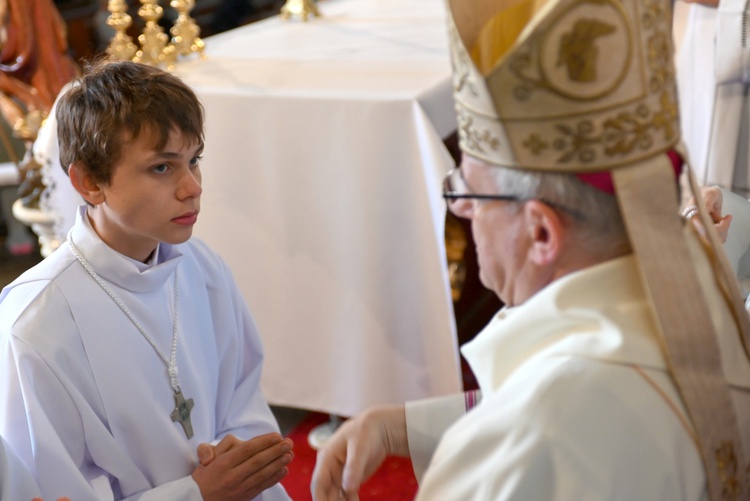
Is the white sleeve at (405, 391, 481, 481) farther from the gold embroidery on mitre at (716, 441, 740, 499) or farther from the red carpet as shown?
the red carpet

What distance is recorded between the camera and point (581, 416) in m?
1.15

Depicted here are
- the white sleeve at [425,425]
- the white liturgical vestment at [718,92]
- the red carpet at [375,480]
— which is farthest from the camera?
the white liturgical vestment at [718,92]

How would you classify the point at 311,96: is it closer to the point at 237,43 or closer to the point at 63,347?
the point at 237,43

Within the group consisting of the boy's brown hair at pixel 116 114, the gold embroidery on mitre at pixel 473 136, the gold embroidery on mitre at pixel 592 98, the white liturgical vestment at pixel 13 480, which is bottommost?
the white liturgical vestment at pixel 13 480

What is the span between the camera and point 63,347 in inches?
70.4

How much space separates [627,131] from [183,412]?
1.18 metres

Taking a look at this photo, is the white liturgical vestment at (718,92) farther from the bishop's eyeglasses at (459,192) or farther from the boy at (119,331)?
the bishop's eyeglasses at (459,192)

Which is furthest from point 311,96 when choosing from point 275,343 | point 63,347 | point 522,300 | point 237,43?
point 522,300

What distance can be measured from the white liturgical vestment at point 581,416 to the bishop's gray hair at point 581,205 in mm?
27

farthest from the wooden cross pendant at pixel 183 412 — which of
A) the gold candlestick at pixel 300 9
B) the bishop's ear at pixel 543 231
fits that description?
the gold candlestick at pixel 300 9

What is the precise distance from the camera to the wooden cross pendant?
1951mm

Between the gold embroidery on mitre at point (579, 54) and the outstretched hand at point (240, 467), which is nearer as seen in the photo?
the gold embroidery on mitre at point (579, 54)

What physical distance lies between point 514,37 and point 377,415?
696 mm

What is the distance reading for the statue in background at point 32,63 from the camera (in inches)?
150
